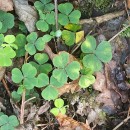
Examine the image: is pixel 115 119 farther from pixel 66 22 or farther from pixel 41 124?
pixel 66 22

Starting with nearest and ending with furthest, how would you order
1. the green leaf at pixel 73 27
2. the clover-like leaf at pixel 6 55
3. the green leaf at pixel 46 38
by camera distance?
1. the clover-like leaf at pixel 6 55
2. the green leaf at pixel 46 38
3. the green leaf at pixel 73 27

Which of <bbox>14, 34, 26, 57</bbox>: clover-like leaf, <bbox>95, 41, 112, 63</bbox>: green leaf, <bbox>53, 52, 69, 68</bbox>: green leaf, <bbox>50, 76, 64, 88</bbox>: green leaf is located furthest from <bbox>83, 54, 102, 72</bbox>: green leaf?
<bbox>14, 34, 26, 57</bbox>: clover-like leaf

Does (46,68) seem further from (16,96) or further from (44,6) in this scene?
(44,6)

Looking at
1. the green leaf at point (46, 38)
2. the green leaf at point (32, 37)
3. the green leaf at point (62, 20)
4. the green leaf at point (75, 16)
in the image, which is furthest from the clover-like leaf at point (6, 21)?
the green leaf at point (75, 16)

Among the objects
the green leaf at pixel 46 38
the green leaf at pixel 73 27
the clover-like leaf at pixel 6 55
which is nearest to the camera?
the clover-like leaf at pixel 6 55

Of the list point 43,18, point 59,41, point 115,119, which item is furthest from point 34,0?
point 115,119

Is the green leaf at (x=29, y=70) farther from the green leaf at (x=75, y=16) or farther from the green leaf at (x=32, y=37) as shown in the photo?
the green leaf at (x=75, y=16)
